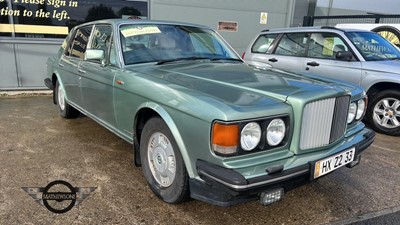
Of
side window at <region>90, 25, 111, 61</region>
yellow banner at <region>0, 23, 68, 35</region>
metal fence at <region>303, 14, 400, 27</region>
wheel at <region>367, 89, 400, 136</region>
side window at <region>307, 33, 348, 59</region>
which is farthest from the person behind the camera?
metal fence at <region>303, 14, 400, 27</region>

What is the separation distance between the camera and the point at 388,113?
5.22 m

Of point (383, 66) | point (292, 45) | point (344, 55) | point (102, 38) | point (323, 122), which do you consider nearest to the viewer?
point (323, 122)

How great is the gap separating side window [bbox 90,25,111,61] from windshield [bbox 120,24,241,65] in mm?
239

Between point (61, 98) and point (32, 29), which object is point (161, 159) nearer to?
point (61, 98)

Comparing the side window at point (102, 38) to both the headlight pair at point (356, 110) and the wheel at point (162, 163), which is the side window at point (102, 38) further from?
the headlight pair at point (356, 110)

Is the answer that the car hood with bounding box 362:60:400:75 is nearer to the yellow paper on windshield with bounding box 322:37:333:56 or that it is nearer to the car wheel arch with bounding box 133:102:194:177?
the yellow paper on windshield with bounding box 322:37:333:56

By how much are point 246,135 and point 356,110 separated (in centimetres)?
141

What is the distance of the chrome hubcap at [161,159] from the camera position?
272cm

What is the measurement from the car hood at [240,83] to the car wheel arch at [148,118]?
0.24 meters

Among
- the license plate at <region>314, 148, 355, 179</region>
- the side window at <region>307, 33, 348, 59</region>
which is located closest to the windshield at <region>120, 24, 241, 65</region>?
the license plate at <region>314, 148, 355, 179</region>

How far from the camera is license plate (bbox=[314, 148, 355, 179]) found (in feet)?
8.01

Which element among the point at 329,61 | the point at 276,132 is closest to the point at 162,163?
the point at 276,132

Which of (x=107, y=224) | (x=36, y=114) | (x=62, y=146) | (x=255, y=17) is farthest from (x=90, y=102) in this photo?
(x=255, y=17)

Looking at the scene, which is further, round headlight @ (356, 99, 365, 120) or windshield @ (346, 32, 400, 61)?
windshield @ (346, 32, 400, 61)
